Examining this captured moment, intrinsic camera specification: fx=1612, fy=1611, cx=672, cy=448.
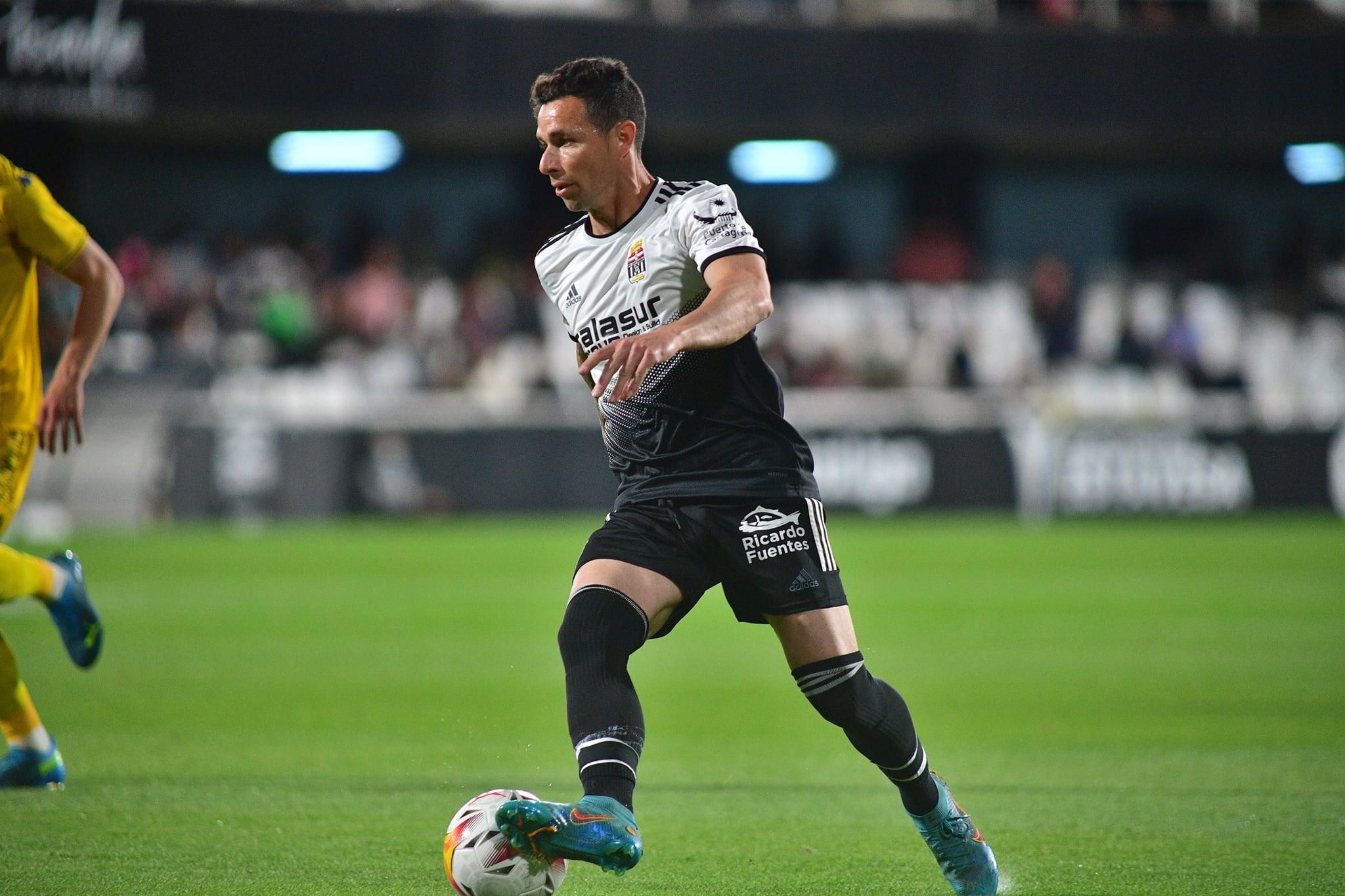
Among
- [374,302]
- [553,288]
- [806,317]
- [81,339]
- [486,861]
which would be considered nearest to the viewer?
[486,861]

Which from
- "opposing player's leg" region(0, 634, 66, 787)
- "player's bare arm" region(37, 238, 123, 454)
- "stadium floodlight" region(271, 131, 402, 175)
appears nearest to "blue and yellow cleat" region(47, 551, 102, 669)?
"opposing player's leg" region(0, 634, 66, 787)

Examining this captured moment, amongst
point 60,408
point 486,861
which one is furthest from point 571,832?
point 60,408

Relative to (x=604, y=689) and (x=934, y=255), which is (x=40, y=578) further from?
(x=934, y=255)

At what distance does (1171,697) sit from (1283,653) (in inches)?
73.8

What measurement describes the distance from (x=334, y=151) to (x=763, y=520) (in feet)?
69.7

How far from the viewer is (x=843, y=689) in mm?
4074

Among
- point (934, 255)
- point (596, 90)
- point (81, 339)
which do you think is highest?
point (934, 255)

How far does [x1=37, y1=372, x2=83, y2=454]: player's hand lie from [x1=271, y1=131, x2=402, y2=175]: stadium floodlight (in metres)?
18.7

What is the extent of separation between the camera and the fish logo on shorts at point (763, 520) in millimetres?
4082

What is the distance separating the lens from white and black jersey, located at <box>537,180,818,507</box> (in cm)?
414

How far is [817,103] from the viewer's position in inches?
922

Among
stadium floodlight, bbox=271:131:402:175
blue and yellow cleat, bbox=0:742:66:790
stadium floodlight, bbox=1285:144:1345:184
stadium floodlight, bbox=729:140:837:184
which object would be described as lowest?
blue and yellow cleat, bbox=0:742:66:790

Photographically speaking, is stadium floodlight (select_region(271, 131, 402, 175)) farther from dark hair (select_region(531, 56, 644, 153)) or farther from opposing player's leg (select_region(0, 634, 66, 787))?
dark hair (select_region(531, 56, 644, 153))

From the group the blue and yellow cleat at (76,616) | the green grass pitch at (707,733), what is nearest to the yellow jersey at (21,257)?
the blue and yellow cleat at (76,616)
